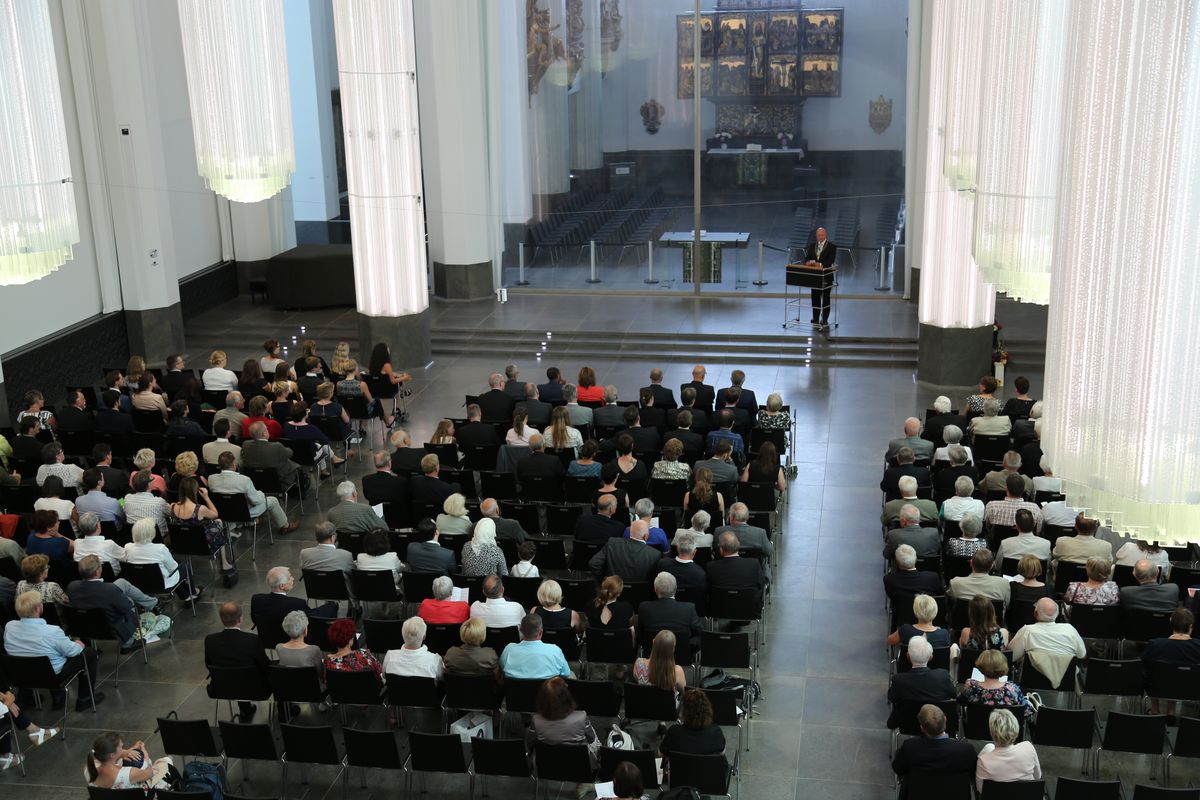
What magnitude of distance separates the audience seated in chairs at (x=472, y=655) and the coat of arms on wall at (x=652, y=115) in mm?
15078

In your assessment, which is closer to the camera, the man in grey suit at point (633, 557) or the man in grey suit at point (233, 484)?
the man in grey suit at point (633, 557)

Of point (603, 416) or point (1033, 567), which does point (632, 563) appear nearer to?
point (1033, 567)

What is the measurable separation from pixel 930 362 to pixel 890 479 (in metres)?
5.77

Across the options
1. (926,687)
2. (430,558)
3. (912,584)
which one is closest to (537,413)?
(430,558)

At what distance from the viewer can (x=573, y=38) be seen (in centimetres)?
2202

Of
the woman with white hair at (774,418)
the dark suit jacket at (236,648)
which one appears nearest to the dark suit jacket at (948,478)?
the woman with white hair at (774,418)

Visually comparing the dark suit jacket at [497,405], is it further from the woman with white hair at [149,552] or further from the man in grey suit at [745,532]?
the woman with white hair at [149,552]

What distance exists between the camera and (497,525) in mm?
10969

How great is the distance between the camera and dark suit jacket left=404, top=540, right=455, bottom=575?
408 inches

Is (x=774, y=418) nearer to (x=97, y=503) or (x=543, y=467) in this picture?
(x=543, y=467)

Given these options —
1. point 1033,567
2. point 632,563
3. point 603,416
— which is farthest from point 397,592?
point 1033,567

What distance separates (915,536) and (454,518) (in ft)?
13.0

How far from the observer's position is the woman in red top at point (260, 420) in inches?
532

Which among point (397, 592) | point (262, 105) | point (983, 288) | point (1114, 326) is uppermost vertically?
point (262, 105)
